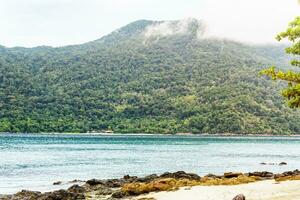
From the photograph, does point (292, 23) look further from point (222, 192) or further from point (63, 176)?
point (63, 176)

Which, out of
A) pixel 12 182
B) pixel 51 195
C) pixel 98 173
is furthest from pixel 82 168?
pixel 51 195

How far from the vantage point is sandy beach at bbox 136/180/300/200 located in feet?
106

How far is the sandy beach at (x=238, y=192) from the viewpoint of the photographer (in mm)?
32344

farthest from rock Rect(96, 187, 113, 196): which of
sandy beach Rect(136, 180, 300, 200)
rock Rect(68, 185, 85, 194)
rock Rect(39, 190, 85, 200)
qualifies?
sandy beach Rect(136, 180, 300, 200)

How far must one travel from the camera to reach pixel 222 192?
117 feet

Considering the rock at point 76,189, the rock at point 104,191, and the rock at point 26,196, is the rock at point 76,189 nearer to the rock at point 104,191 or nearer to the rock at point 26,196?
the rock at point 104,191

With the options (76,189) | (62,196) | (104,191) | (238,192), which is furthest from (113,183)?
(238,192)

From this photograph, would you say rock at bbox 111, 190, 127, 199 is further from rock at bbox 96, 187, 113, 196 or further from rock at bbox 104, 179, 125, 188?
rock at bbox 104, 179, 125, 188

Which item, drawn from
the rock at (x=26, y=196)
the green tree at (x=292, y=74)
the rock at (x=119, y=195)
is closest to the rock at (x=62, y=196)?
the rock at (x=26, y=196)

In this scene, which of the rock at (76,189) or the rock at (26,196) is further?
the rock at (76,189)

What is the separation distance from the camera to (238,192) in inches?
1379

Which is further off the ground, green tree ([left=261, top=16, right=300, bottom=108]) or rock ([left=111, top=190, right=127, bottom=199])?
green tree ([left=261, top=16, right=300, bottom=108])

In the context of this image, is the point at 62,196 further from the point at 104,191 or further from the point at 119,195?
the point at 104,191

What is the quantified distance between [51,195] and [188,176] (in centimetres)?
1702
